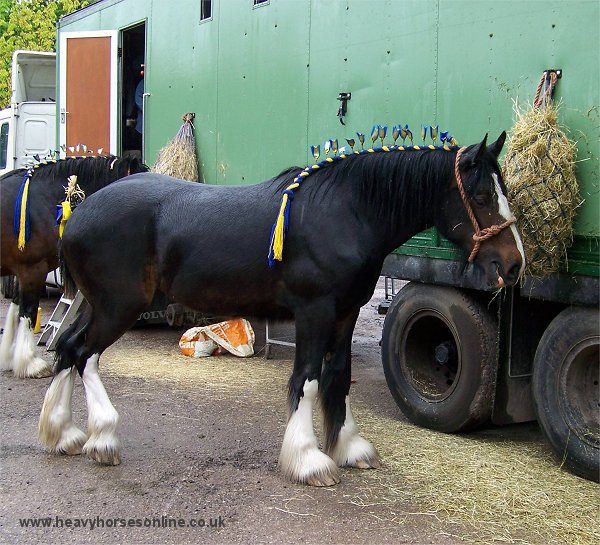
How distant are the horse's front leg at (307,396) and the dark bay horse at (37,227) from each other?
316 cm

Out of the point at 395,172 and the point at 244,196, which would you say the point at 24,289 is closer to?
the point at 244,196

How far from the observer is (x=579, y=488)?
3.87 meters

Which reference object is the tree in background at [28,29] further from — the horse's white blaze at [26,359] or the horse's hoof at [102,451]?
the horse's hoof at [102,451]

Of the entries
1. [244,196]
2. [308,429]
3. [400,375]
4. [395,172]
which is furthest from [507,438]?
[244,196]

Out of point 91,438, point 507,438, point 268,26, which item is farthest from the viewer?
point 268,26

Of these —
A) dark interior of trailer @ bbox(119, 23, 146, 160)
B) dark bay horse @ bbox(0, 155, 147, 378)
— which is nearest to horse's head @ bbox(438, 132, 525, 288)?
dark bay horse @ bbox(0, 155, 147, 378)

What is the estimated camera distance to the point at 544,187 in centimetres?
385

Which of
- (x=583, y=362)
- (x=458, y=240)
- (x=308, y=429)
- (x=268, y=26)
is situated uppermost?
(x=268, y=26)

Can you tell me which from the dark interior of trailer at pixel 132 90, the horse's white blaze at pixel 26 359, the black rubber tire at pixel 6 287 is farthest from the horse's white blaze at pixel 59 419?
the black rubber tire at pixel 6 287

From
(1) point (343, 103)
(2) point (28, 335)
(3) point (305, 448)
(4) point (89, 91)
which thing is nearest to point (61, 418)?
(3) point (305, 448)

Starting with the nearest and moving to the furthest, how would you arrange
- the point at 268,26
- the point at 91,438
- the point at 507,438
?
the point at 91,438 < the point at 507,438 < the point at 268,26

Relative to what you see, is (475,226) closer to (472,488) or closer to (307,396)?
(307,396)

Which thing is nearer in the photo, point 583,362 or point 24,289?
point 583,362

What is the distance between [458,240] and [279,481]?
1.62 meters
